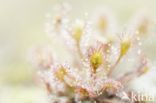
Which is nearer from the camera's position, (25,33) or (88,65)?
(88,65)

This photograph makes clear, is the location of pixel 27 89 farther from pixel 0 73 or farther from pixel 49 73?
pixel 49 73

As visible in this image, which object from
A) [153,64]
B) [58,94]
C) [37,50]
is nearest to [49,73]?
[58,94]

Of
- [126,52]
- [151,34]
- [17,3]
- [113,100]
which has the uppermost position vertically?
[17,3]

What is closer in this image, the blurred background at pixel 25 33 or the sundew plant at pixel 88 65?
the sundew plant at pixel 88 65

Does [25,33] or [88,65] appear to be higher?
[25,33]
